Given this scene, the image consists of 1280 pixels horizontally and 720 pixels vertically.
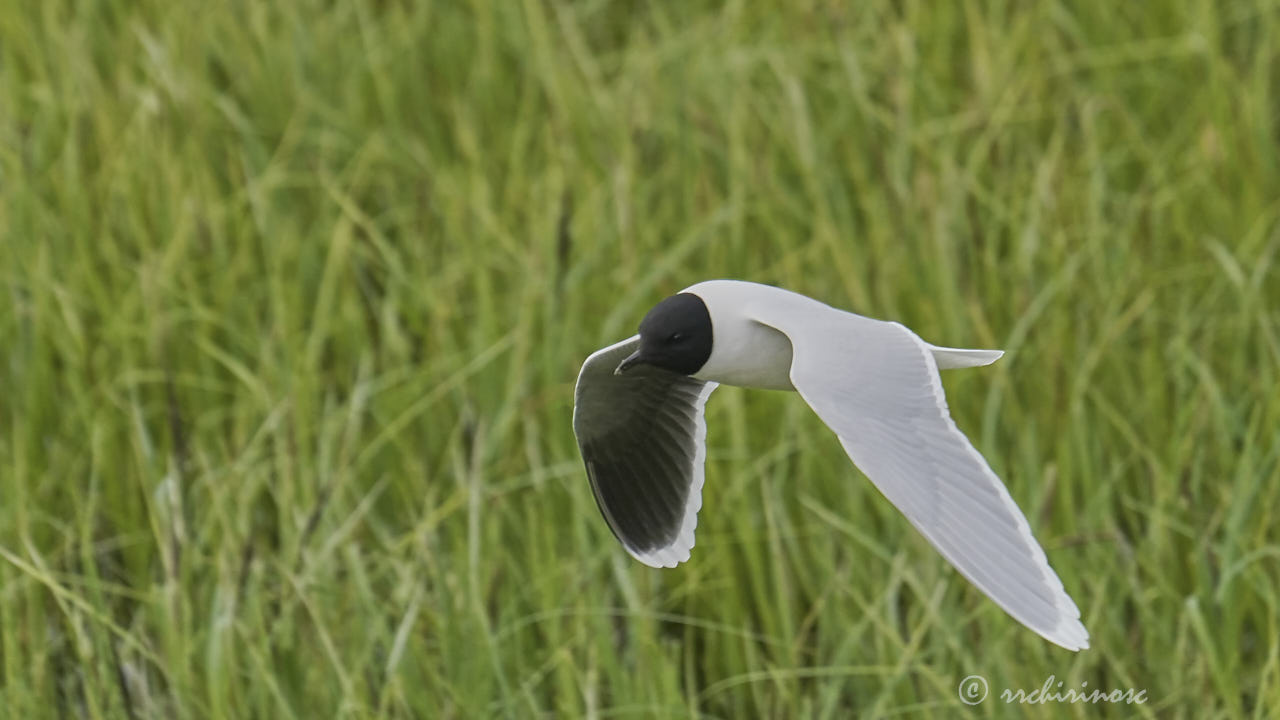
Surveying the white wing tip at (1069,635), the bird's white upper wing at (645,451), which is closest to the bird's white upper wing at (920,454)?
the white wing tip at (1069,635)

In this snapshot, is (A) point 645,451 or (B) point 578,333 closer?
(A) point 645,451

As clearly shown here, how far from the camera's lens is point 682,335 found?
1.10 metres

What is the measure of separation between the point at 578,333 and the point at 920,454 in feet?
4.39

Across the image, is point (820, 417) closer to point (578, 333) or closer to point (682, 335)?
point (682, 335)

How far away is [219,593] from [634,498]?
23.9 inches

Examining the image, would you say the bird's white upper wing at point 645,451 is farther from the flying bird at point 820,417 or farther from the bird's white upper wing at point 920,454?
the bird's white upper wing at point 920,454

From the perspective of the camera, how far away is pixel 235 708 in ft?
5.71

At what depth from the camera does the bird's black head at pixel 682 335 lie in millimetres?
1104

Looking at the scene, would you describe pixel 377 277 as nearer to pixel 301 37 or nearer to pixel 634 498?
pixel 301 37

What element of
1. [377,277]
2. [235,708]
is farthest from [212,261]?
[235,708]

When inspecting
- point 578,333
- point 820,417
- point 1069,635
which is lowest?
point 578,333

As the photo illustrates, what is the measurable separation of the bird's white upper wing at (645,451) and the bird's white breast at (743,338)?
211 millimetres

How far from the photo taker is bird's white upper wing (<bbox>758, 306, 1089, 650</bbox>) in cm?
92

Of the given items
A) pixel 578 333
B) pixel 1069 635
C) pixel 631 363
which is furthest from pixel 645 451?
pixel 578 333
